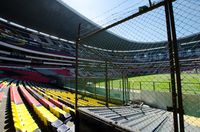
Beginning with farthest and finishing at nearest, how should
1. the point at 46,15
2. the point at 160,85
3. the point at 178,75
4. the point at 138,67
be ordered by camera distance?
1. the point at 46,15
2. the point at 160,85
3. the point at 138,67
4. the point at 178,75

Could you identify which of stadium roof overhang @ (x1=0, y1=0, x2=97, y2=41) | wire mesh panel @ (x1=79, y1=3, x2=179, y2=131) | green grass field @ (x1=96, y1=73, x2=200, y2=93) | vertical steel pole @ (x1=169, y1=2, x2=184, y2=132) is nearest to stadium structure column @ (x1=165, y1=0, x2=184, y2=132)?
vertical steel pole @ (x1=169, y1=2, x2=184, y2=132)

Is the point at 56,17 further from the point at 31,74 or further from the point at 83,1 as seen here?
the point at 83,1

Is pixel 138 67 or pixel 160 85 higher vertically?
pixel 138 67

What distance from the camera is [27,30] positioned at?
32.2 meters

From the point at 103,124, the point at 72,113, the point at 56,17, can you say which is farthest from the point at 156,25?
the point at 56,17

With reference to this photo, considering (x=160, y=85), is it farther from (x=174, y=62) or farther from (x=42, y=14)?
(x=42, y=14)

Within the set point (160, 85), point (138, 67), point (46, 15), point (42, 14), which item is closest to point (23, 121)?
point (138, 67)

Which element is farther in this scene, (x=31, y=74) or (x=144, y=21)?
(x=31, y=74)

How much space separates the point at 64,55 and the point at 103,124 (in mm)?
34228

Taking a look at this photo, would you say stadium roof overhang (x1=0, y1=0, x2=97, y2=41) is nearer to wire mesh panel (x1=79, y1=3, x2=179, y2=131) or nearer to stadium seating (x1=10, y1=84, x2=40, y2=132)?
wire mesh panel (x1=79, y1=3, x2=179, y2=131)

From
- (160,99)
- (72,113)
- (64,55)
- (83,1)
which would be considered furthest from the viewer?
(64,55)

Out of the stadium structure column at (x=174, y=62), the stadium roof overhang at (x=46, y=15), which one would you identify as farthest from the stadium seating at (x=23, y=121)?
the stadium roof overhang at (x=46, y=15)

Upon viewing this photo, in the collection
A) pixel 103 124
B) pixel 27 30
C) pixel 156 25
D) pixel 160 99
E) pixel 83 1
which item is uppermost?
pixel 27 30

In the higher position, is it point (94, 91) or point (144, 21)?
point (144, 21)
